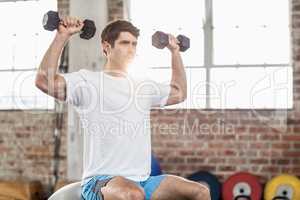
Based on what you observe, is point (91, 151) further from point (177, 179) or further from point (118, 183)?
point (177, 179)

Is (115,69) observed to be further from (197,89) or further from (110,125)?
(197,89)

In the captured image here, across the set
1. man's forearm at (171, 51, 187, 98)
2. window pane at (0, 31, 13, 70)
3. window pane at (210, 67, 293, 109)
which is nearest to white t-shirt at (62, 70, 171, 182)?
man's forearm at (171, 51, 187, 98)

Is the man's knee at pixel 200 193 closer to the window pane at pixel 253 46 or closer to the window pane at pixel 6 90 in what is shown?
the window pane at pixel 253 46

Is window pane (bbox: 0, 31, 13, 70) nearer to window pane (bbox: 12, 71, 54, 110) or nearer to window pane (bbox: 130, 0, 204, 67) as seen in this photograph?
window pane (bbox: 12, 71, 54, 110)

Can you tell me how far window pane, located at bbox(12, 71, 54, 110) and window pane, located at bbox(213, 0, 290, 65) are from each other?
4.59ft

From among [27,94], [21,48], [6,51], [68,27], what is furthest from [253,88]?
Answer: [68,27]

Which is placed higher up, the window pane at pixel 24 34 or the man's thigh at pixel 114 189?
the window pane at pixel 24 34

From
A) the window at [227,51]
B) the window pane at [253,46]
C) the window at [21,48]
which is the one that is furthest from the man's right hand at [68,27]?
the window at [21,48]

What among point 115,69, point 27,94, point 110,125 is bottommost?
point 110,125

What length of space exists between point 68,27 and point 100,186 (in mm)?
585

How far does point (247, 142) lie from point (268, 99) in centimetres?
35

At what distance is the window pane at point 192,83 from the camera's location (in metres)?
3.66

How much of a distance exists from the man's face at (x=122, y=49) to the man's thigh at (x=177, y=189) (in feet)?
1.60

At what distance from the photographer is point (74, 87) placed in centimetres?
173
